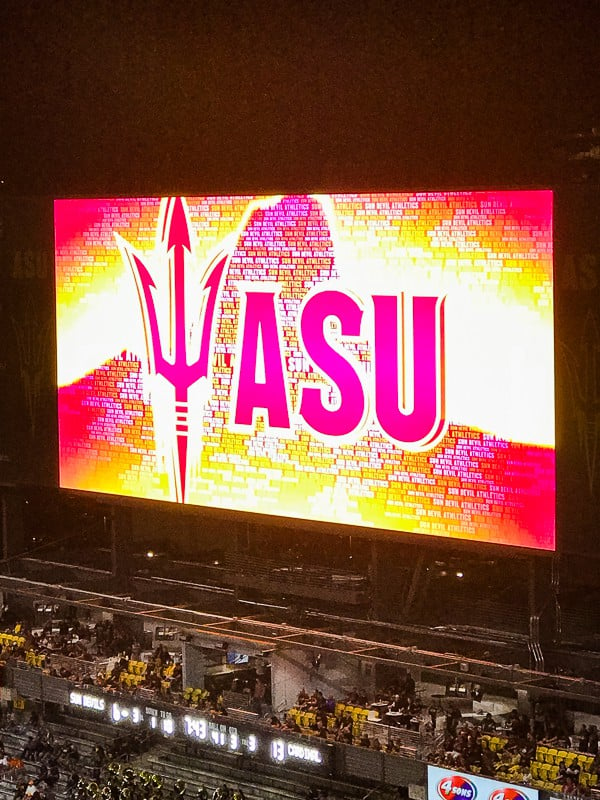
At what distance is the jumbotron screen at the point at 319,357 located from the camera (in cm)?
1166

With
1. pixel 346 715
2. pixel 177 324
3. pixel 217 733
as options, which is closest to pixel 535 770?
pixel 346 715

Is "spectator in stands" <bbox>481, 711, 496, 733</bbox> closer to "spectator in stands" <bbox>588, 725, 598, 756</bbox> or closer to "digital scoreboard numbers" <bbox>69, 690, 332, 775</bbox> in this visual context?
"spectator in stands" <bbox>588, 725, 598, 756</bbox>

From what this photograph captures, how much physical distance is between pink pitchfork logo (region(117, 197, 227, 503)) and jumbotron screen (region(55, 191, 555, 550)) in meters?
0.02

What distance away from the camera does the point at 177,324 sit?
1364 cm

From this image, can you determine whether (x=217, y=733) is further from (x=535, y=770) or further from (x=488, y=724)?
(x=535, y=770)

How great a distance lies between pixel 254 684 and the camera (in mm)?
14000

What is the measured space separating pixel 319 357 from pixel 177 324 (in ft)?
5.15

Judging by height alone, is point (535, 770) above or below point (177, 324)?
below

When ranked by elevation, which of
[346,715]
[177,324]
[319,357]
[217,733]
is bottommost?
[217,733]

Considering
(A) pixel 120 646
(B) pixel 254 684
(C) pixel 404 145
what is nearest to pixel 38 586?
(A) pixel 120 646

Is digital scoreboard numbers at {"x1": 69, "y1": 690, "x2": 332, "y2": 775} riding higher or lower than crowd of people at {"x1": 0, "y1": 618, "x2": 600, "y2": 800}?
lower

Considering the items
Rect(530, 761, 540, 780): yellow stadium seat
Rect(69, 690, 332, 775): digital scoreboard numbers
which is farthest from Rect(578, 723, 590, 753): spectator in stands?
Rect(69, 690, 332, 775): digital scoreboard numbers

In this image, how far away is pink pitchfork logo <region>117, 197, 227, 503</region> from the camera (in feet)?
44.1

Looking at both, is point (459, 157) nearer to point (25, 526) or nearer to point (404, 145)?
point (404, 145)
